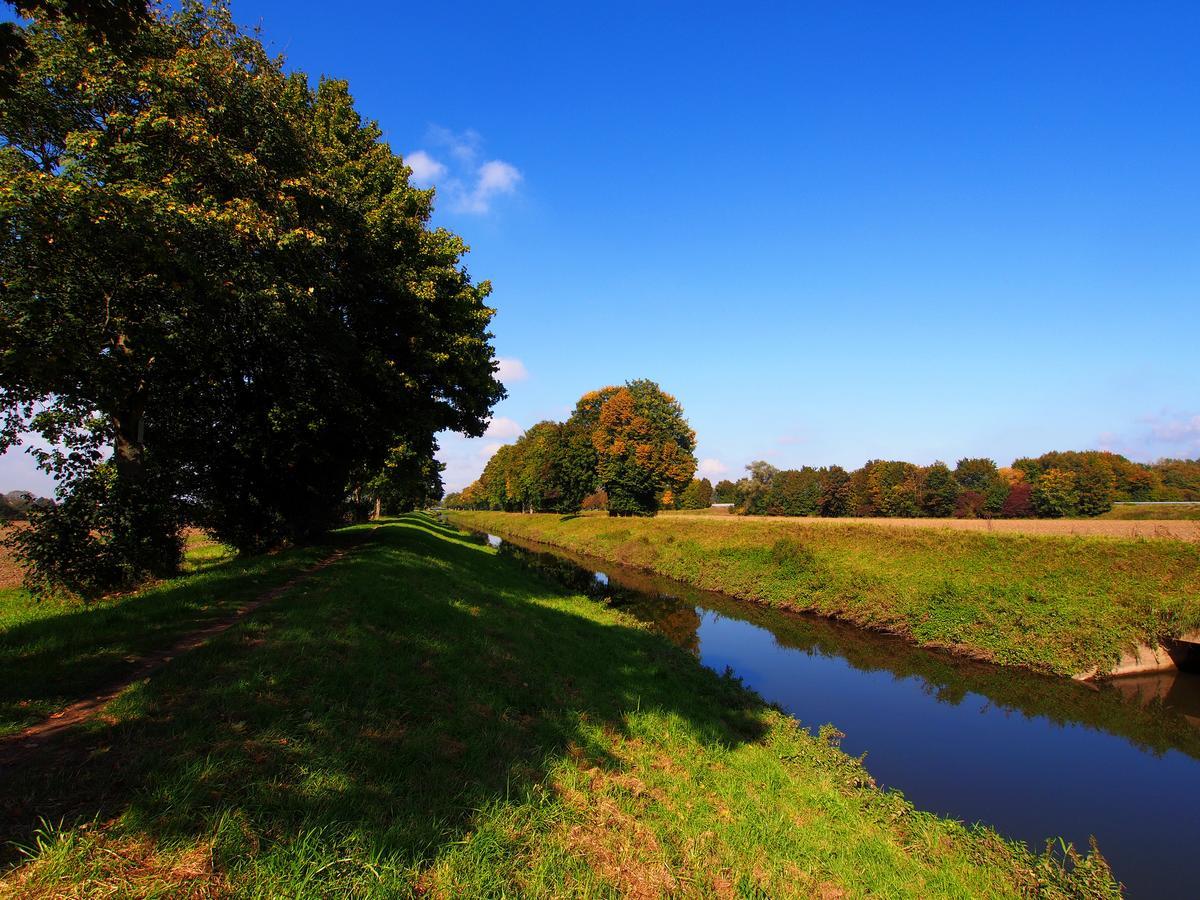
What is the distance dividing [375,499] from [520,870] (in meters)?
60.0

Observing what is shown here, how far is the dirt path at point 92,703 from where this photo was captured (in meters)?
4.64

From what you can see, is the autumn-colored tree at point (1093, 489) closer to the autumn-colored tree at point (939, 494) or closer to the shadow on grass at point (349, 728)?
the autumn-colored tree at point (939, 494)

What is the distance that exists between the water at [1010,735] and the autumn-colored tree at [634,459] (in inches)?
1561

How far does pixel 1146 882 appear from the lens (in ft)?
27.0

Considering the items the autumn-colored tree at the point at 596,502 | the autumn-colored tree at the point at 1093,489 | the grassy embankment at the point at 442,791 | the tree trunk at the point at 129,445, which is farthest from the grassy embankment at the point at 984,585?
the autumn-colored tree at the point at 596,502

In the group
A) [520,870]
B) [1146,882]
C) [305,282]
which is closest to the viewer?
[520,870]

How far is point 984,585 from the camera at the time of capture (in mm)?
21031

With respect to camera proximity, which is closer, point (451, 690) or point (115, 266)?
point (451, 690)

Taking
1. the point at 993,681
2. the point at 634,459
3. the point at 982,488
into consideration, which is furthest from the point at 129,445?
the point at 982,488

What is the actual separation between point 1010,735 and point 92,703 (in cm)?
1877

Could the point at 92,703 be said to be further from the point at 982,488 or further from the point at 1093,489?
the point at 982,488

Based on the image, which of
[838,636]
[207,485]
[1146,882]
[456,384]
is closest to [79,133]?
[207,485]

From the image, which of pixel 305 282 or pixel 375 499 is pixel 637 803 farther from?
pixel 375 499

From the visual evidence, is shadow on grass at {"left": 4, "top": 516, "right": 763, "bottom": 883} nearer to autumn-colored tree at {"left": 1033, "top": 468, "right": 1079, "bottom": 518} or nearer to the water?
the water
